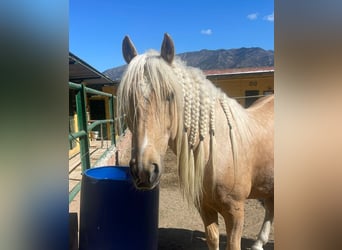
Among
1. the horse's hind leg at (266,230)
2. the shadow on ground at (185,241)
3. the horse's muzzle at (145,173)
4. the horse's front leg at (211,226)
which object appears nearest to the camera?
the horse's muzzle at (145,173)

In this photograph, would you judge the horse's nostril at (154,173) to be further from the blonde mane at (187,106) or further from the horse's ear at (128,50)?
the horse's ear at (128,50)

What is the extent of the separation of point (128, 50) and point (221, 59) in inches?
13.8

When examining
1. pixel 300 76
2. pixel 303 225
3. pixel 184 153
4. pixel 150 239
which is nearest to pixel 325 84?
pixel 300 76

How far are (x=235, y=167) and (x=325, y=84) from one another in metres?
0.48

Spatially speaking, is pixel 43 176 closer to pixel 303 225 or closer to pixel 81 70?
pixel 81 70

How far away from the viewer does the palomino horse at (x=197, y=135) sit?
830 millimetres

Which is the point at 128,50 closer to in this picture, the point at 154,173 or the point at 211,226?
the point at 154,173

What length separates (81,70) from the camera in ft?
3.92

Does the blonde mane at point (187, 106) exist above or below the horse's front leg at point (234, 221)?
above

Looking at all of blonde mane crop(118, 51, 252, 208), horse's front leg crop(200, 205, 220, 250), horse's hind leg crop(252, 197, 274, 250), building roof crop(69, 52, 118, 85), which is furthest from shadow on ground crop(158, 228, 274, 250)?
building roof crop(69, 52, 118, 85)

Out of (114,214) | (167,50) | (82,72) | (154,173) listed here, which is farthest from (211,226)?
(82,72)

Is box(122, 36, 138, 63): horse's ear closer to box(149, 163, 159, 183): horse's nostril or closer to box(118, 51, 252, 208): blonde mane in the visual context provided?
box(118, 51, 252, 208): blonde mane

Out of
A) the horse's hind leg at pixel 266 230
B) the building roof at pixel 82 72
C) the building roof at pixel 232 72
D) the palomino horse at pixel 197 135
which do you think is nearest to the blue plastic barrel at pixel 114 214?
the palomino horse at pixel 197 135

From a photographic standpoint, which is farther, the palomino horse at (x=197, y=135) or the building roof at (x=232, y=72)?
the building roof at (x=232, y=72)
